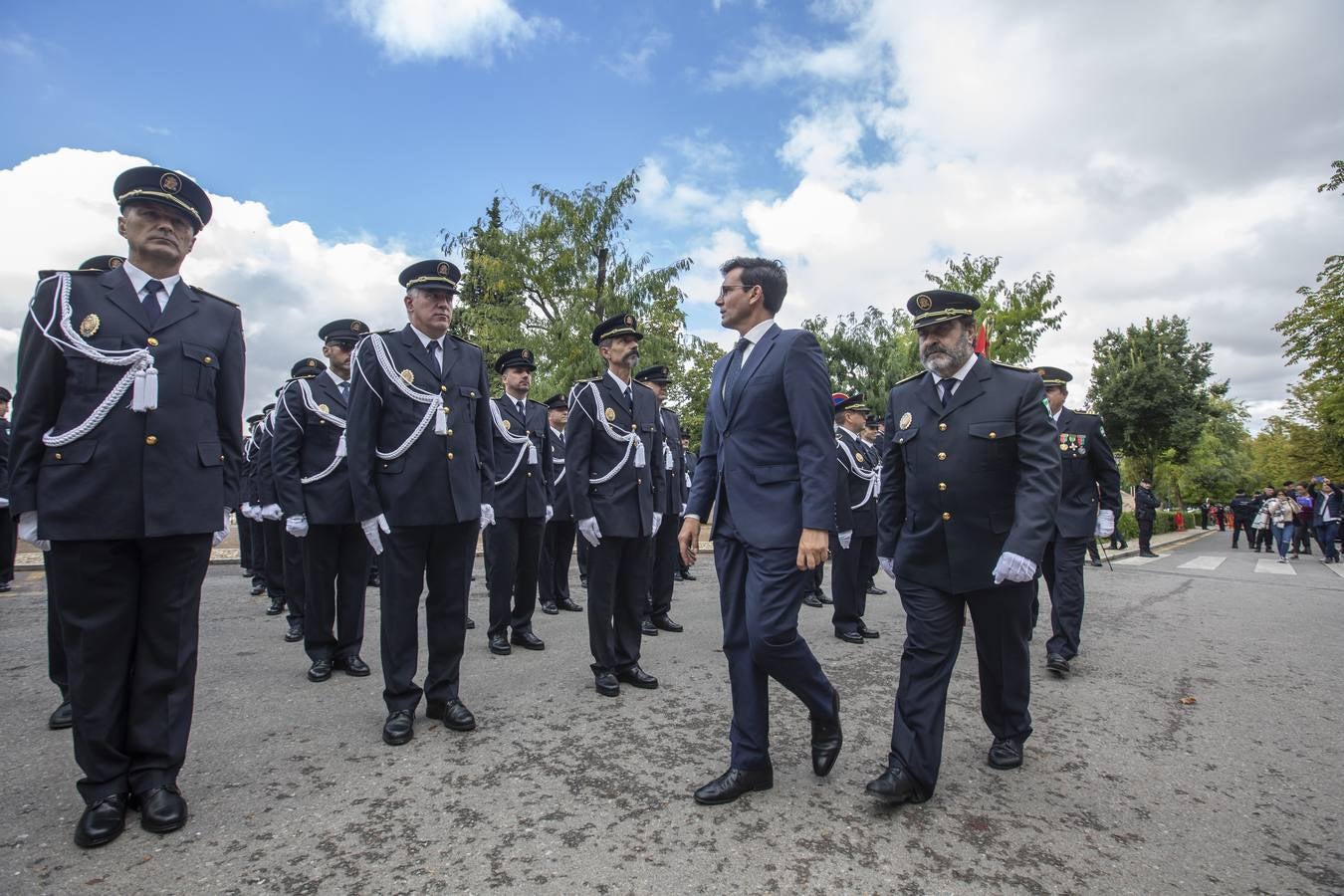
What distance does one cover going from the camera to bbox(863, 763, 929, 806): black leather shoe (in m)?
2.86

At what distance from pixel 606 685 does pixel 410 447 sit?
187 cm

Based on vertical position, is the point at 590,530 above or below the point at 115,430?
below

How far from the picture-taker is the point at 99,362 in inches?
110

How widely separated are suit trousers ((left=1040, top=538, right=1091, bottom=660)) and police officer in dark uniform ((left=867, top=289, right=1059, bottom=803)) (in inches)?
84.6

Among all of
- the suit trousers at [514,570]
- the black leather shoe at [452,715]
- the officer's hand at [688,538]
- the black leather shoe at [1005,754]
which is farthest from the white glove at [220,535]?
the black leather shoe at [1005,754]

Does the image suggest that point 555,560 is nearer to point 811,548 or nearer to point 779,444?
point 779,444

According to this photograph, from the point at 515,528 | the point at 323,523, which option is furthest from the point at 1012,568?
the point at 323,523

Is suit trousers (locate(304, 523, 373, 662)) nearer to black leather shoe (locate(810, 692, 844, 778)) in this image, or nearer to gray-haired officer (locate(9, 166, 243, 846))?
gray-haired officer (locate(9, 166, 243, 846))

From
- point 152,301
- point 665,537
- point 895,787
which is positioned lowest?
point 895,787

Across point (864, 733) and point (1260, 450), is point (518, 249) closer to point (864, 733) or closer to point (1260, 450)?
point (864, 733)

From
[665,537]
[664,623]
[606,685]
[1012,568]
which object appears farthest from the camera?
[665,537]

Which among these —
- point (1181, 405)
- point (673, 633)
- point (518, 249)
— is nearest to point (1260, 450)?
point (1181, 405)

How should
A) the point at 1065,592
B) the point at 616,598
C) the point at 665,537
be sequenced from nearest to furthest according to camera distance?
the point at 616,598
the point at 1065,592
the point at 665,537

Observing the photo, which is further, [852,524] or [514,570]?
[852,524]
